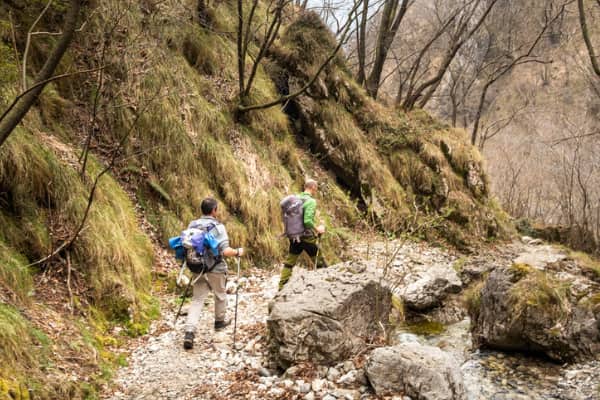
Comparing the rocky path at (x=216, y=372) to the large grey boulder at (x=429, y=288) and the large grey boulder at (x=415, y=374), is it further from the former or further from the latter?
the large grey boulder at (x=429, y=288)

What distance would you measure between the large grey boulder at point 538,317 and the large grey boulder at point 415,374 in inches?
124

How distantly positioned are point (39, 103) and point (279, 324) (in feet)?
17.3

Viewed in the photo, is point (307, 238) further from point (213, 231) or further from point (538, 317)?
point (538, 317)

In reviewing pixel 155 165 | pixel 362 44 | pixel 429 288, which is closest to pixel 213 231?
pixel 155 165

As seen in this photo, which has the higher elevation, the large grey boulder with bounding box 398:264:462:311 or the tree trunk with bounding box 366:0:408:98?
the tree trunk with bounding box 366:0:408:98

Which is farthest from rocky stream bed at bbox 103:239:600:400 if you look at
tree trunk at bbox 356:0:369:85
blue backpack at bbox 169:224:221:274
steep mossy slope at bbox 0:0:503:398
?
tree trunk at bbox 356:0:369:85

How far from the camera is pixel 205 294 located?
5230 mm

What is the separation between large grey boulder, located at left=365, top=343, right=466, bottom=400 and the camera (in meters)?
3.73

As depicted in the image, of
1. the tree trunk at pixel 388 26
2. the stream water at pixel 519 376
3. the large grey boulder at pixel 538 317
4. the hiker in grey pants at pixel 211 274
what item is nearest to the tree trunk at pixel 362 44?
the tree trunk at pixel 388 26

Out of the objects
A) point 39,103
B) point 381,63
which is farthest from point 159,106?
point 381,63

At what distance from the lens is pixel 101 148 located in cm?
728

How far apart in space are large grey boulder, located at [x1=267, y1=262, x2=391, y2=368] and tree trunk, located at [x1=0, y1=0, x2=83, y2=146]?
119 inches

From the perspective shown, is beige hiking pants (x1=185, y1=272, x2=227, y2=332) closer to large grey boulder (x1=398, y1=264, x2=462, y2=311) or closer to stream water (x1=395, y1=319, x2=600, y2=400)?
stream water (x1=395, y1=319, x2=600, y2=400)

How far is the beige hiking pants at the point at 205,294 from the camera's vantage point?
16.5 ft
